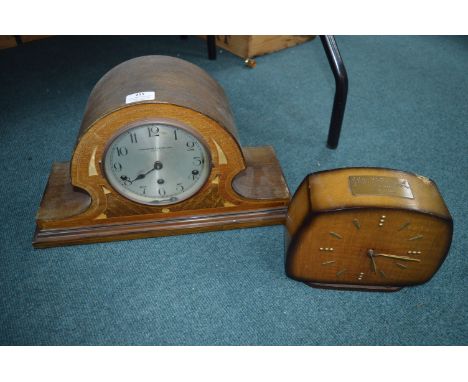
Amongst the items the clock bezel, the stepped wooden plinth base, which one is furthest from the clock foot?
the clock bezel

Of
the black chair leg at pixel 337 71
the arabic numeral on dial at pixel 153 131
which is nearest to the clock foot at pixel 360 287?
the arabic numeral on dial at pixel 153 131

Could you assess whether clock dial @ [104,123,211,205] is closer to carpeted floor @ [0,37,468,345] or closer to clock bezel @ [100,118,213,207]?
clock bezel @ [100,118,213,207]

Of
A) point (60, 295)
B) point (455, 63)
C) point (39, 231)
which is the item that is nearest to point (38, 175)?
point (39, 231)

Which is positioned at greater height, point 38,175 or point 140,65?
point 140,65

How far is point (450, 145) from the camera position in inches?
73.7

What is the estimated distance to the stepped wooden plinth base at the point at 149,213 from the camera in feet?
4.48

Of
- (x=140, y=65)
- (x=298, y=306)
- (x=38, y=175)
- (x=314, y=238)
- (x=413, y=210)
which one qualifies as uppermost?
(x=140, y=65)

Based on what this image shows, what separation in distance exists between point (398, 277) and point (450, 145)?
0.91 metres

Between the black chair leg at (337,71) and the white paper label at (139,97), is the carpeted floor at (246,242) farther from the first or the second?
the white paper label at (139,97)

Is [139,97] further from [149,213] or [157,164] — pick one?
[149,213]

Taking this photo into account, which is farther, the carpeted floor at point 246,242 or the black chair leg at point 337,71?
the black chair leg at point 337,71

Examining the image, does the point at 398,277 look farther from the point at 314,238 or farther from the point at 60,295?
the point at 60,295

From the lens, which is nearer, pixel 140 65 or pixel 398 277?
pixel 398 277

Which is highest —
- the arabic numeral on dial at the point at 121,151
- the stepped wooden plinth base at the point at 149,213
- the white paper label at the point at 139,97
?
the white paper label at the point at 139,97
